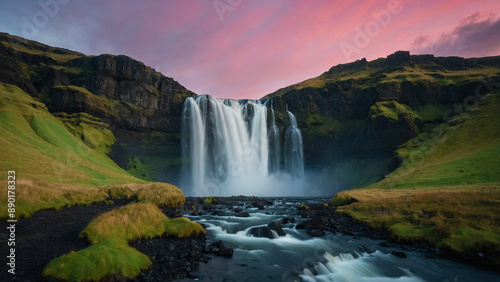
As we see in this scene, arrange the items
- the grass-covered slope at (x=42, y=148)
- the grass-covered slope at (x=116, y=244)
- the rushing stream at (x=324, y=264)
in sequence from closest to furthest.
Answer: the grass-covered slope at (x=116, y=244), the rushing stream at (x=324, y=264), the grass-covered slope at (x=42, y=148)

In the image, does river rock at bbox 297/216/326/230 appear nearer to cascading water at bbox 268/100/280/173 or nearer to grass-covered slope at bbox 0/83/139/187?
grass-covered slope at bbox 0/83/139/187

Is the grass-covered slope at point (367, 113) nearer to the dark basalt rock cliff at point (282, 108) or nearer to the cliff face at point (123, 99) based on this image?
the dark basalt rock cliff at point (282, 108)

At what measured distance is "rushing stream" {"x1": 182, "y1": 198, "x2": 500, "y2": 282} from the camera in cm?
1249

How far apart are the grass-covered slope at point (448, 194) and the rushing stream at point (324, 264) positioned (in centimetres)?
248

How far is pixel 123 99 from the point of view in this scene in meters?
96.8

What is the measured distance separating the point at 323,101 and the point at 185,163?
75.8 meters

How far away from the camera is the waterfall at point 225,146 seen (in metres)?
86.1

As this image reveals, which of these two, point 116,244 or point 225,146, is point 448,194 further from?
point 225,146

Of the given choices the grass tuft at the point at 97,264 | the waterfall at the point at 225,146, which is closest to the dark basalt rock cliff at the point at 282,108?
the waterfall at the point at 225,146

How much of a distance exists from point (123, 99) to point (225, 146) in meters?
51.0

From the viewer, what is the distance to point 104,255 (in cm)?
938

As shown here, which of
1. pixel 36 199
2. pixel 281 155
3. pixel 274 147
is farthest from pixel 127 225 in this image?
pixel 281 155

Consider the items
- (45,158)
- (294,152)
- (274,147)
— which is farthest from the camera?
(294,152)

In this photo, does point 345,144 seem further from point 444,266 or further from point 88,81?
point 88,81
